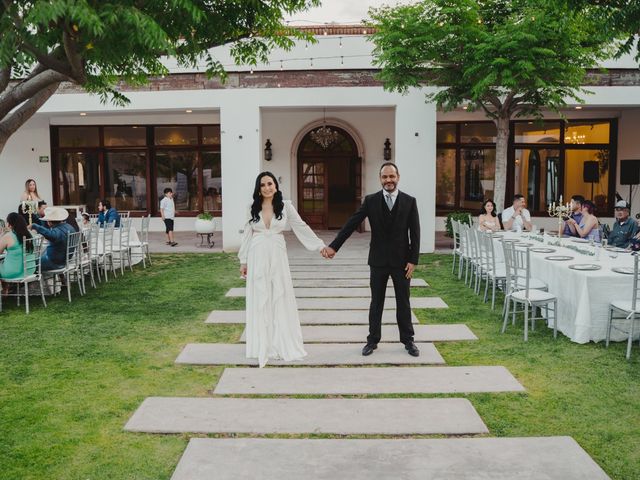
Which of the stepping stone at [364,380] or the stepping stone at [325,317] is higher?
the stepping stone at [325,317]

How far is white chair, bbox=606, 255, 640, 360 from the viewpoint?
244 inches

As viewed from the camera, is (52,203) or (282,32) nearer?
(282,32)

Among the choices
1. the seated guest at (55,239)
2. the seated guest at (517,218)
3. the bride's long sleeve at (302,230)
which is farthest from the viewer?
the seated guest at (517,218)

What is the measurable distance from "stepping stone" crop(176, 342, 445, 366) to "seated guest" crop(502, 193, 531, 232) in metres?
5.26

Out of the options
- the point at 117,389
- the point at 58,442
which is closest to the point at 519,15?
the point at 117,389

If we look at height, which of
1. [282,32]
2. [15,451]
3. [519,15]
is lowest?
[15,451]

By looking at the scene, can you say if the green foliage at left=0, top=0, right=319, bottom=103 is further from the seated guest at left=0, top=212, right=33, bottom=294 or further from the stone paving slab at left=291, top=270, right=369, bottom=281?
the stone paving slab at left=291, top=270, right=369, bottom=281

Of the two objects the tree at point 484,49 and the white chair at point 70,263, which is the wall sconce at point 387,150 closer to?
the tree at point 484,49

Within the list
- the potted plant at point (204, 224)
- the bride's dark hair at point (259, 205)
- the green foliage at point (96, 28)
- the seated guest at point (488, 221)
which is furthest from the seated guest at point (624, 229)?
the potted plant at point (204, 224)

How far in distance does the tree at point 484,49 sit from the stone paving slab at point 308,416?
7.43m

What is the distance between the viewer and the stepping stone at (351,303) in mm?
8656

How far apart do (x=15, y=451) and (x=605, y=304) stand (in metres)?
5.74

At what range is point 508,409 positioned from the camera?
16.1ft

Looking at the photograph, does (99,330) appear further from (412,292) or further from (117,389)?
(412,292)
